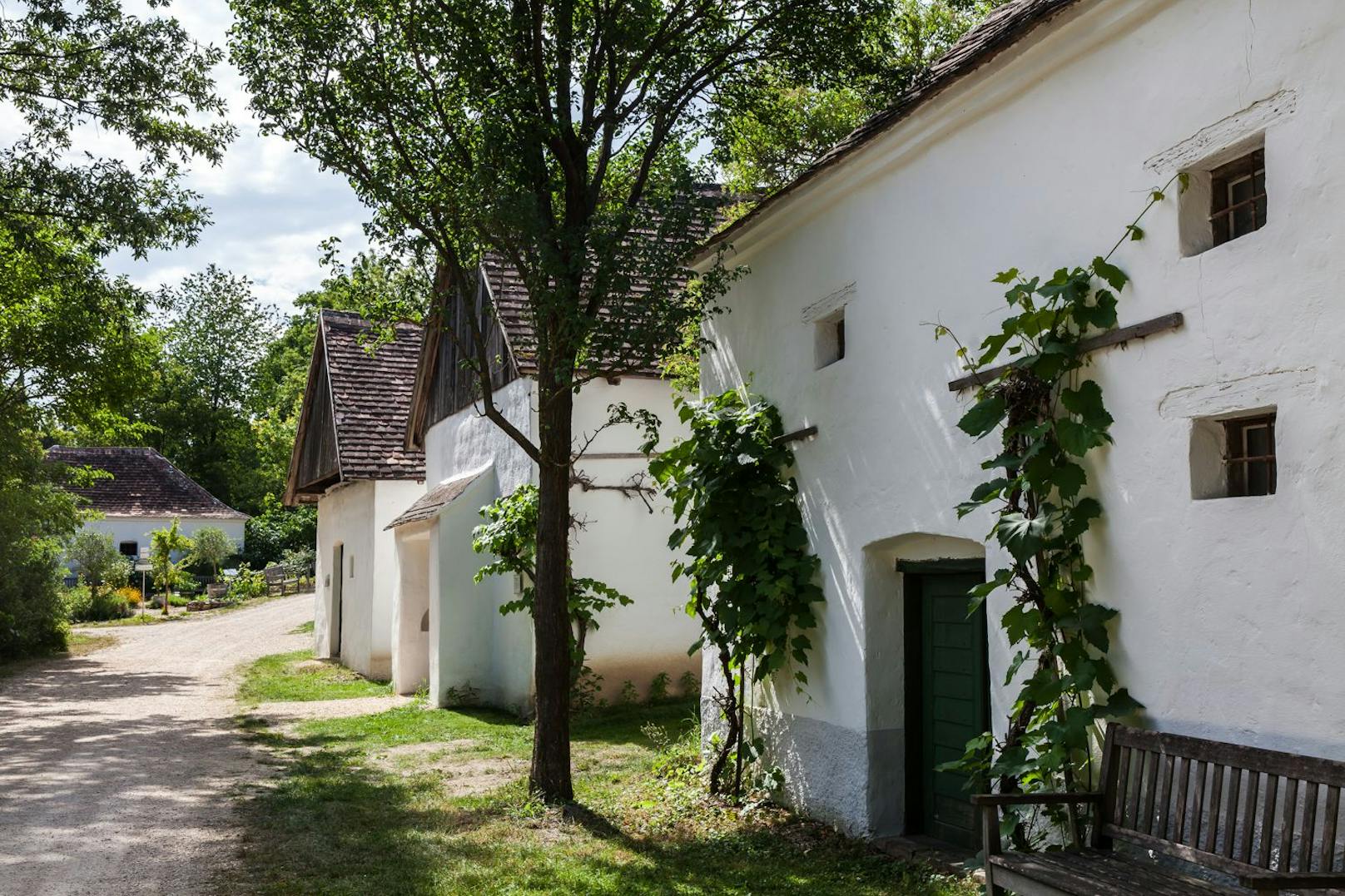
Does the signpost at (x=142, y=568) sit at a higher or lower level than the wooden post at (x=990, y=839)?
lower

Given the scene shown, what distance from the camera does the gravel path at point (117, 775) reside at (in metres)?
6.89

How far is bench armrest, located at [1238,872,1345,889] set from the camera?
343cm

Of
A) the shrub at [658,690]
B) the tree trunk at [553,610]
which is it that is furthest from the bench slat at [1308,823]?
the shrub at [658,690]

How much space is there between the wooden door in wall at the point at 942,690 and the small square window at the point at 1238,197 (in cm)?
239

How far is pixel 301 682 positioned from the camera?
18516 millimetres

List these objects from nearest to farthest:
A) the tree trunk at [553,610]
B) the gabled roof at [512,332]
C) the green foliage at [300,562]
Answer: the gabled roof at [512,332] < the tree trunk at [553,610] < the green foliage at [300,562]

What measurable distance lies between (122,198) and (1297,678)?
15.5m

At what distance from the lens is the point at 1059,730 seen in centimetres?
526

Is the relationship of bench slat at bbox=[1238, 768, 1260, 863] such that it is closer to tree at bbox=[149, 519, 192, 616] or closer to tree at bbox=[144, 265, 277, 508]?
tree at bbox=[149, 519, 192, 616]

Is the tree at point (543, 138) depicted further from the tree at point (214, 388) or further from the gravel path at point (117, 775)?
the tree at point (214, 388)

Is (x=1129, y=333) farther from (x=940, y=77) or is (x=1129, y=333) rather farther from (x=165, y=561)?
(x=165, y=561)

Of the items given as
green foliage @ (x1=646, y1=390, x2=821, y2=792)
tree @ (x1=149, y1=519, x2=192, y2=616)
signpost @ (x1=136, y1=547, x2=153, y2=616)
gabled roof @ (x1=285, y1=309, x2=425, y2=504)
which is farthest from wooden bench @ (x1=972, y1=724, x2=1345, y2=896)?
tree @ (x1=149, y1=519, x2=192, y2=616)

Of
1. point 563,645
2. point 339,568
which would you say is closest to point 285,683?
point 339,568

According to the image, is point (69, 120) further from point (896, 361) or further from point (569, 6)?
point (896, 361)
